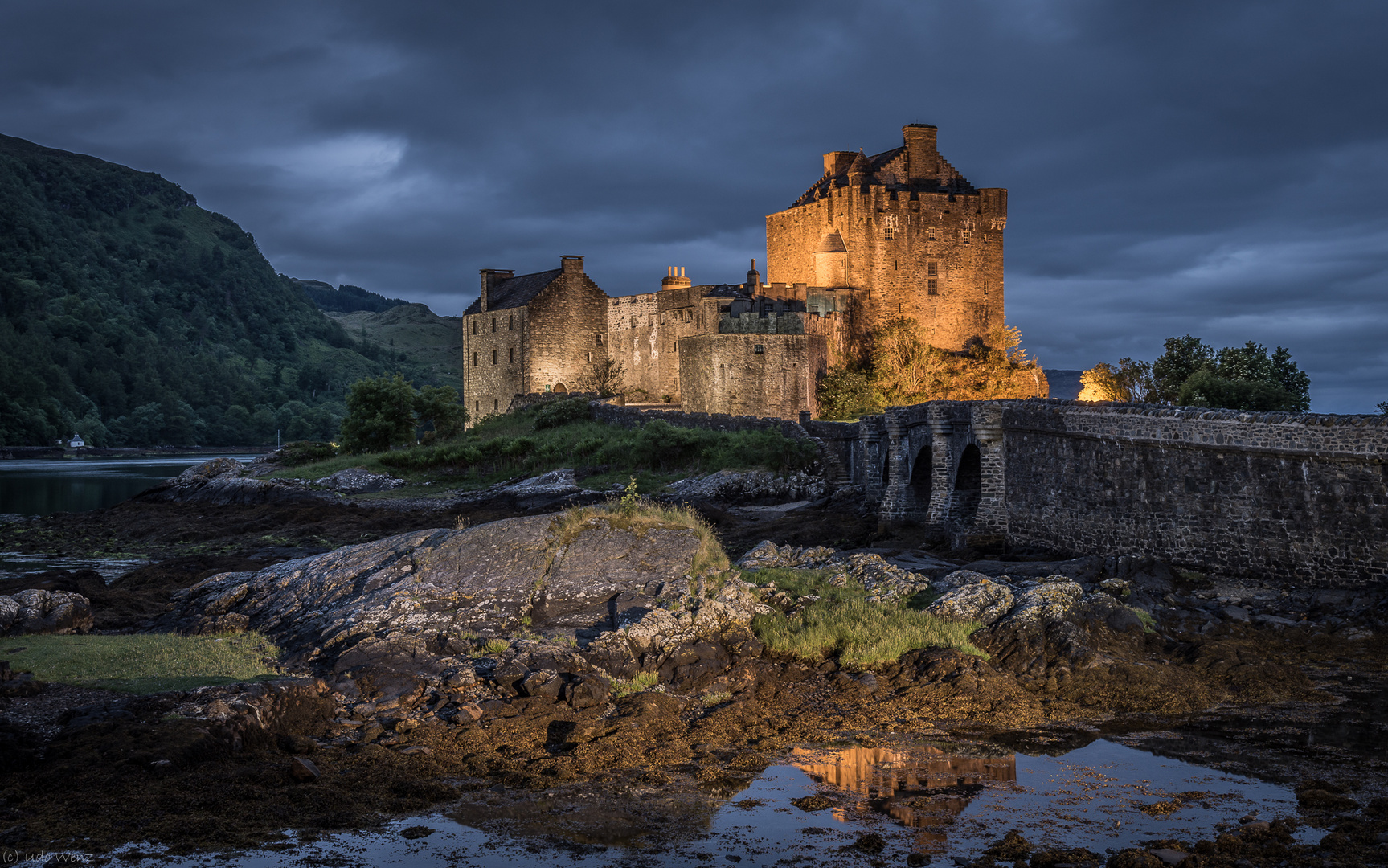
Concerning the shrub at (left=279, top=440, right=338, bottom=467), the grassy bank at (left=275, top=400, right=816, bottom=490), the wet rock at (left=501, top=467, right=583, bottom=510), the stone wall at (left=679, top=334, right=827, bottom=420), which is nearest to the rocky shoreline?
the grassy bank at (left=275, top=400, right=816, bottom=490)

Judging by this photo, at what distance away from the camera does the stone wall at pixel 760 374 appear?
51094 mm

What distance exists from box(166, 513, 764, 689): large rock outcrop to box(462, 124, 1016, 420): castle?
40.0m

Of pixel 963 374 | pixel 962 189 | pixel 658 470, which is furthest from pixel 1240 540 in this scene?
pixel 962 189

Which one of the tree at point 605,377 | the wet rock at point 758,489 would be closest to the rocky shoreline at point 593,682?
the wet rock at point 758,489

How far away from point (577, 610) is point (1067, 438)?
559 inches

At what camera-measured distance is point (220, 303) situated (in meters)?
165

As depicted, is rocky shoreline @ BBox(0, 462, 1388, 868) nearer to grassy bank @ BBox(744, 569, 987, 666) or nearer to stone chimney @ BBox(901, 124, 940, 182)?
grassy bank @ BBox(744, 569, 987, 666)

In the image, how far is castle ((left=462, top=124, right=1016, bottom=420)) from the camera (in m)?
60.6

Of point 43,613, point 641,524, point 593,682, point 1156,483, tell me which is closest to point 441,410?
point 43,613

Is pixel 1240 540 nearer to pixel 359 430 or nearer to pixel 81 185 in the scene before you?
pixel 359 430

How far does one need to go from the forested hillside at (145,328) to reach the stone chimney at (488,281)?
190 ft

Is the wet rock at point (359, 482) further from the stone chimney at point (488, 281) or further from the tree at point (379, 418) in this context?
the stone chimney at point (488, 281)

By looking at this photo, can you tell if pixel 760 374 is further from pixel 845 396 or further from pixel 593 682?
pixel 593 682

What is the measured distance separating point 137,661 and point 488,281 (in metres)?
57.6
